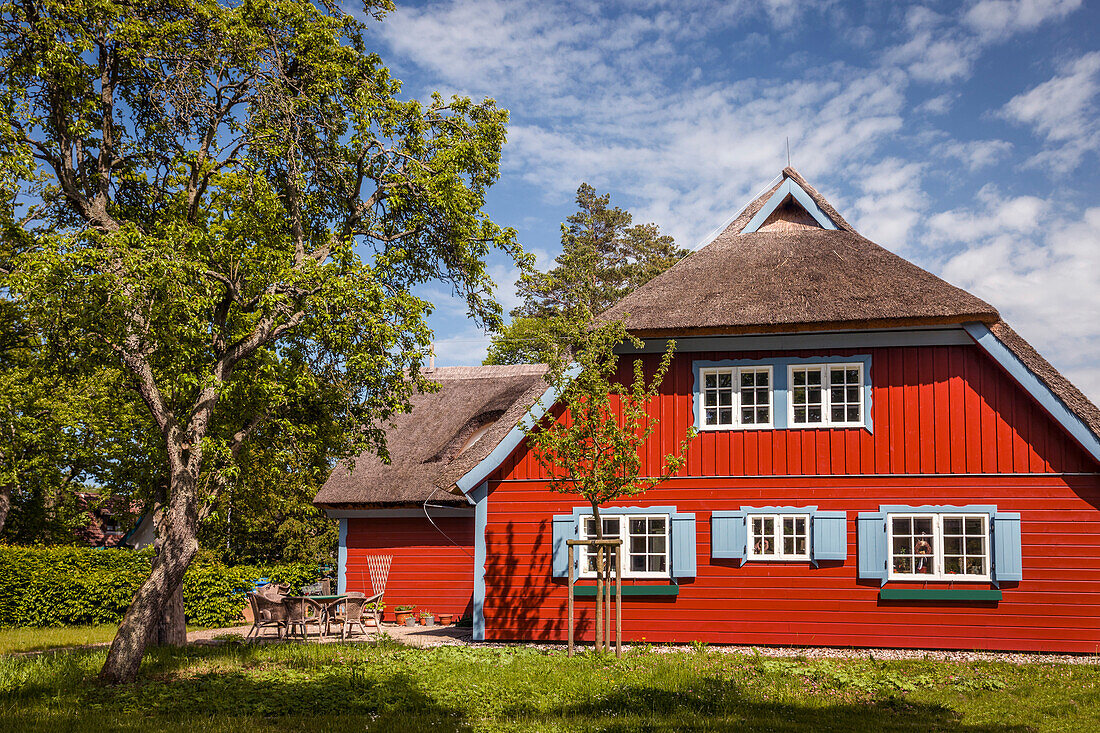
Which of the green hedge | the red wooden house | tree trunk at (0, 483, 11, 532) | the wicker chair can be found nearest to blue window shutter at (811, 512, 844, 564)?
the red wooden house

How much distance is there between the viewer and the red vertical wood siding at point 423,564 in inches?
723

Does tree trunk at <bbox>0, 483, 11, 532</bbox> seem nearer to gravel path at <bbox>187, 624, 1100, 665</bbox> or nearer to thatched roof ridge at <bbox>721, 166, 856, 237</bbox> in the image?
gravel path at <bbox>187, 624, 1100, 665</bbox>

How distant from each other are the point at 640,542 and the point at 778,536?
216 cm

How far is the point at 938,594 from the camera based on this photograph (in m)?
12.8

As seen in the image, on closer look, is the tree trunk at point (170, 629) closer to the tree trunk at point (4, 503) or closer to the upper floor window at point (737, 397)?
the upper floor window at point (737, 397)

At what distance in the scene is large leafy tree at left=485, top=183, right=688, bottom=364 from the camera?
3997cm

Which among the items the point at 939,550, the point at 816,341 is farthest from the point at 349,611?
the point at 939,550

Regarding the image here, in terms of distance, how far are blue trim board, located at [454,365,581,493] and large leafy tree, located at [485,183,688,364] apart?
23.6m

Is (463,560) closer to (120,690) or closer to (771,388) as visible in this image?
(771,388)

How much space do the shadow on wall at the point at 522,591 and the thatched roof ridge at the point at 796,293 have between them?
3.97m

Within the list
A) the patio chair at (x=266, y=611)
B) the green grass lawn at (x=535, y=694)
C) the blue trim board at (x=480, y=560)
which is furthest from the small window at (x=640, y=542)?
the patio chair at (x=266, y=611)

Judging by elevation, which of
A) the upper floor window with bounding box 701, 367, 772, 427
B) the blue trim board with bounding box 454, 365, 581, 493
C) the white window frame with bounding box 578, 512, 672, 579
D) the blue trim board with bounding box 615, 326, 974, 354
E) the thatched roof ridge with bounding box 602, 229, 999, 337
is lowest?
the white window frame with bounding box 578, 512, 672, 579

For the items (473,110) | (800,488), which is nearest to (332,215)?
(473,110)

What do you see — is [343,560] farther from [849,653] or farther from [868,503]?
[868,503]
